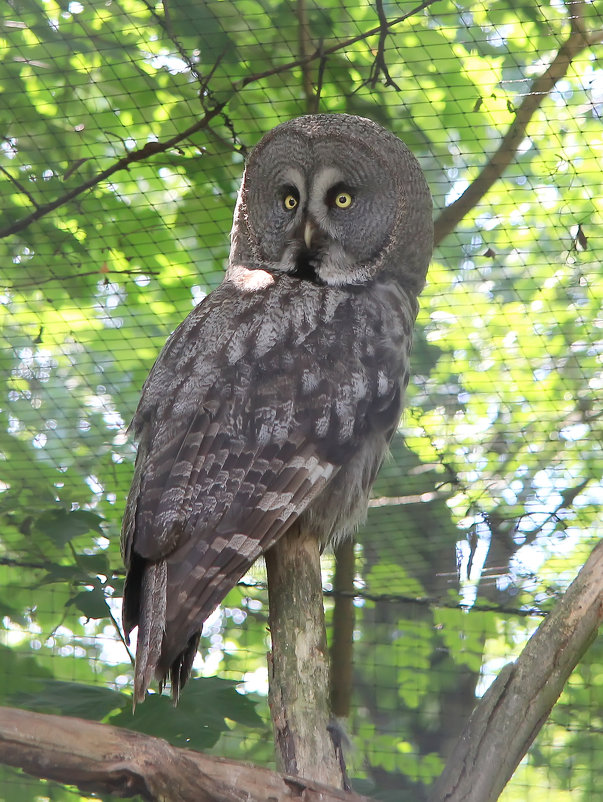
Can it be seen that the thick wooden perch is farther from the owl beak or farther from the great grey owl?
the owl beak

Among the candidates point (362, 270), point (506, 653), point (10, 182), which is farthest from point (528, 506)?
point (10, 182)

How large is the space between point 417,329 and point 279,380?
1319 millimetres

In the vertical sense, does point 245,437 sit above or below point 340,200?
below

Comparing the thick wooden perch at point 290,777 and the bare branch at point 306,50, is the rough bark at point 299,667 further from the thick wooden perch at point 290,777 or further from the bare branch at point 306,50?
the bare branch at point 306,50

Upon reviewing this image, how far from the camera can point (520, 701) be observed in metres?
1.59

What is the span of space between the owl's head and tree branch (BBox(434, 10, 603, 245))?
1.62 ft

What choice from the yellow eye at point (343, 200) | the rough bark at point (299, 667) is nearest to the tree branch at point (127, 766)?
the rough bark at point (299, 667)

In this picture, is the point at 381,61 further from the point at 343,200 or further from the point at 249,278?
the point at 249,278

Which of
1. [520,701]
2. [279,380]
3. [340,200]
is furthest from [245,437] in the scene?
[340,200]

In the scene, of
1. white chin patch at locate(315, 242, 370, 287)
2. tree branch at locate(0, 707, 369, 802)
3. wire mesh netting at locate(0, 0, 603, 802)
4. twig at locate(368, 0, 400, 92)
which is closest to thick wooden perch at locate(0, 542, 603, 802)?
tree branch at locate(0, 707, 369, 802)

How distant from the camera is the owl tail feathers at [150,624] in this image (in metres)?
1.50

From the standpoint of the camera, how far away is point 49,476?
3.14 m

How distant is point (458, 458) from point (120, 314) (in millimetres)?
1217

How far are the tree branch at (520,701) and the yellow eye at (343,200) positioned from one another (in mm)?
1046
